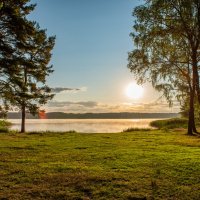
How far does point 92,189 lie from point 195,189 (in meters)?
3.33

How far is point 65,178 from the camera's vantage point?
36.4ft

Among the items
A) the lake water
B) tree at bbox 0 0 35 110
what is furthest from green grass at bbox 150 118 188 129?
tree at bbox 0 0 35 110

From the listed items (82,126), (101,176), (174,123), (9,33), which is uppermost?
(9,33)

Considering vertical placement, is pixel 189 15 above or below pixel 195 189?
above

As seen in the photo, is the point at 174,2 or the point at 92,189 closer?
the point at 92,189

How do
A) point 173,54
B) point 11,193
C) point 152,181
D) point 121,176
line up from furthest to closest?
1. point 173,54
2. point 121,176
3. point 152,181
4. point 11,193

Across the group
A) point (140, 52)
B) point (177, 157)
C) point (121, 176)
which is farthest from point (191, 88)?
point (121, 176)

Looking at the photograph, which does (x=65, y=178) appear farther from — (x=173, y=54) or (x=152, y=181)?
(x=173, y=54)

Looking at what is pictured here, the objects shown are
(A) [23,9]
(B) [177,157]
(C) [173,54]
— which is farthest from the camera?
(C) [173,54]

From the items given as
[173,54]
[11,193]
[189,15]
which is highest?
[189,15]

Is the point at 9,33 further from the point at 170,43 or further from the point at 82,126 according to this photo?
the point at 82,126

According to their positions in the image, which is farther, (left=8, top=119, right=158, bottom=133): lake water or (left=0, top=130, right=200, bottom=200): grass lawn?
(left=8, top=119, right=158, bottom=133): lake water

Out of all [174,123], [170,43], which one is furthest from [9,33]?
[174,123]

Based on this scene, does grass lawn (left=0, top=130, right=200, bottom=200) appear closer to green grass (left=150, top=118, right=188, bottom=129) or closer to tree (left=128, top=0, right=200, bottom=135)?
tree (left=128, top=0, right=200, bottom=135)
